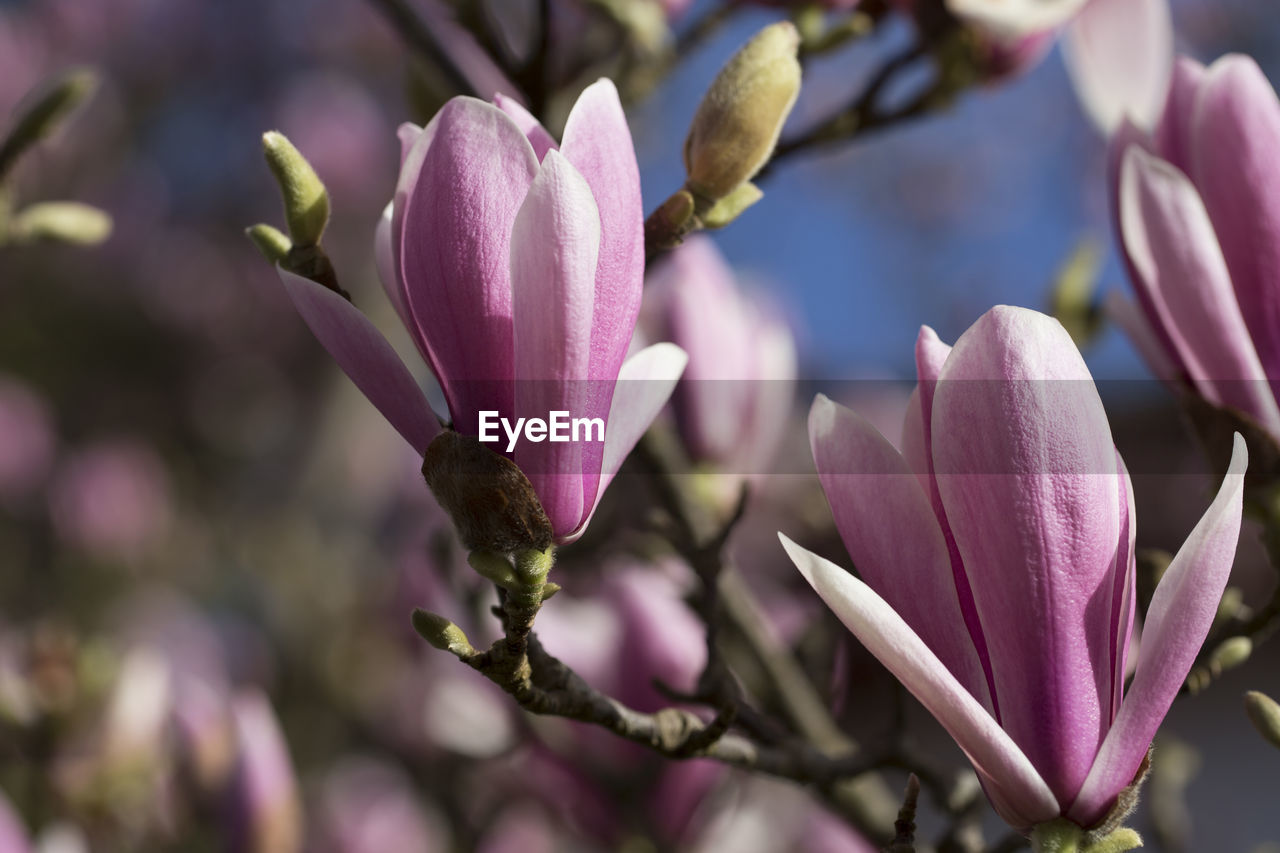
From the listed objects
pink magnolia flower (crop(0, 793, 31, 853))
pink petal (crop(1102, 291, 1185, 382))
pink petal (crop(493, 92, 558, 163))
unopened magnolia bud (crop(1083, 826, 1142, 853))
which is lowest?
pink magnolia flower (crop(0, 793, 31, 853))

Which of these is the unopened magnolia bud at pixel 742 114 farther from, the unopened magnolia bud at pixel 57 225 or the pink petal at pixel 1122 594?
the unopened magnolia bud at pixel 57 225

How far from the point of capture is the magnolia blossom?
1.34 meters

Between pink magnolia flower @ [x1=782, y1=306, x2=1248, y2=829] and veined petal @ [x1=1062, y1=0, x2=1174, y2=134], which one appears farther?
veined petal @ [x1=1062, y1=0, x2=1174, y2=134]

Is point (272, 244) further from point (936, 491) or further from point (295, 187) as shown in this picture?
point (936, 491)

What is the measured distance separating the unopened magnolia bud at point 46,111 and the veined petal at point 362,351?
16.9 inches

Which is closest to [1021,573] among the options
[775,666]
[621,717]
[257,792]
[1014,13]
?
[621,717]

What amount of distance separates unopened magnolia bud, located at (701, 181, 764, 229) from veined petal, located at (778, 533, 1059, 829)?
255 millimetres

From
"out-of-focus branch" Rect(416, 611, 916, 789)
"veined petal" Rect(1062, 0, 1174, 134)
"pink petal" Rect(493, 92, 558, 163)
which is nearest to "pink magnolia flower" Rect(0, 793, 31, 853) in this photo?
"out-of-focus branch" Rect(416, 611, 916, 789)

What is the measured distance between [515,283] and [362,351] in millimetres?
103

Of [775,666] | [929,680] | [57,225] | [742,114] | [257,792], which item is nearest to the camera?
[929,680]

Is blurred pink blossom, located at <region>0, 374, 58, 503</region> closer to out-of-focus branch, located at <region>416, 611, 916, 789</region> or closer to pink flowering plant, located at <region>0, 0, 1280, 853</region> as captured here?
pink flowering plant, located at <region>0, 0, 1280, 853</region>

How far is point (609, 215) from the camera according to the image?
0.66 metres

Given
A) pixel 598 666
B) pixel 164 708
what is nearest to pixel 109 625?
pixel 164 708

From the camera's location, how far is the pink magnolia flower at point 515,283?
63cm
